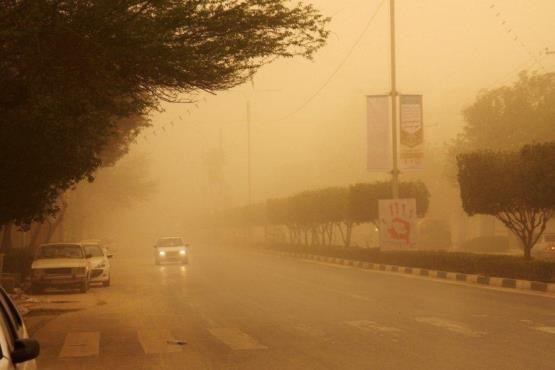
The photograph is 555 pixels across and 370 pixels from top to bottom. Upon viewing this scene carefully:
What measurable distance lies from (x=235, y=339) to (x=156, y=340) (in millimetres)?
1310

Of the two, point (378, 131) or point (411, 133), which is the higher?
point (378, 131)

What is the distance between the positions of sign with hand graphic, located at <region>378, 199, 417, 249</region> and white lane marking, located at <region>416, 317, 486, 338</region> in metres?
22.3

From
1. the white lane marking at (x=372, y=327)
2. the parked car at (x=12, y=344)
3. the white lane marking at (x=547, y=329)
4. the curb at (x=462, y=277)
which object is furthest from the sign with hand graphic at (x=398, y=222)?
the parked car at (x=12, y=344)

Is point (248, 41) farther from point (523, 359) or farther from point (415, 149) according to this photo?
point (415, 149)

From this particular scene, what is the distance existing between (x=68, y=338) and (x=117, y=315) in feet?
14.7

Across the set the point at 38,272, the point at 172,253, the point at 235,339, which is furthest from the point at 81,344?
the point at 172,253

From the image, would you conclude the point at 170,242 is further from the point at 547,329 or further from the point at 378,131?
the point at 547,329

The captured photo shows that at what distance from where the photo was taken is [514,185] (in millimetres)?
29422

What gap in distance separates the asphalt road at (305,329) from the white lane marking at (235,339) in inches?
0.7

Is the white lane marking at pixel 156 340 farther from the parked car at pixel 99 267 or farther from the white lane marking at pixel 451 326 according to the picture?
the parked car at pixel 99 267

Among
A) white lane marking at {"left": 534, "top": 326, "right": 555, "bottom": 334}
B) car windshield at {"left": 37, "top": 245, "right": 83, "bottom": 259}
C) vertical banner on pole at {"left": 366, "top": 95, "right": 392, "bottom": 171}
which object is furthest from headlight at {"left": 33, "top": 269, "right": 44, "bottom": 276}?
white lane marking at {"left": 534, "top": 326, "right": 555, "bottom": 334}

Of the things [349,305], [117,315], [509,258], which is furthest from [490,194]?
[117,315]

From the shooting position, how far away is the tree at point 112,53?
13406mm

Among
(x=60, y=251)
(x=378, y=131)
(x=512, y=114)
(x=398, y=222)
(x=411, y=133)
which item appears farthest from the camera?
(x=512, y=114)
